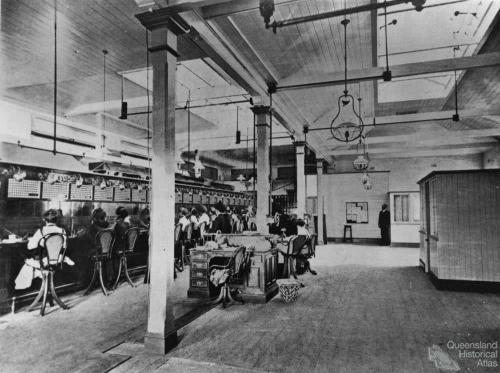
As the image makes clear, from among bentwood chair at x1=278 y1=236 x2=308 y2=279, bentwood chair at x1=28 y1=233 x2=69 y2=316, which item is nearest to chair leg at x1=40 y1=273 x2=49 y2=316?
bentwood chair at x1=28 y1=233 x2=69 y2=316

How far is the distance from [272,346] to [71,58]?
573 centimetres

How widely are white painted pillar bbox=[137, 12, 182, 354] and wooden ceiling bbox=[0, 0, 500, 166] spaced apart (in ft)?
1.33

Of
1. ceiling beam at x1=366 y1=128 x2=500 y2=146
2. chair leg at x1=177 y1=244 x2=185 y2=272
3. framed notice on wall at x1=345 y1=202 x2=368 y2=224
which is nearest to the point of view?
chair leg at x1=177 y1=244 x2=185 y2=272

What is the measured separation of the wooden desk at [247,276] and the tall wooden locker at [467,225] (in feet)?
11.2

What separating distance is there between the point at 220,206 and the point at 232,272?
6.55 metres

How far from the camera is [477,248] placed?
6660mm

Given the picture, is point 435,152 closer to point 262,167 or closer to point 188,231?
point 262,167

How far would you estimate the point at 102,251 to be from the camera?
6605 millimetres

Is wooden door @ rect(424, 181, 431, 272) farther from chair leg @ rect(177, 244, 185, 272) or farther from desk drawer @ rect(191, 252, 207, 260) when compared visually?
chair leg @ rect(177, 244, 185, 272)

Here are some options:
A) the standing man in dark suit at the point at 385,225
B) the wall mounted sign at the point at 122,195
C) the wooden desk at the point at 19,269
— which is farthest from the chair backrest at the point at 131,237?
the standing man in dark suit at the point at 385,225

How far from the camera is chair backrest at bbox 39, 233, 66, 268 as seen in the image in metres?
5.38

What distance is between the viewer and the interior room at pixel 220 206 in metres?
4.01

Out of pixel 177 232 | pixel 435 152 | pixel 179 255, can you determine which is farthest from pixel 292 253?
pixel 435 152

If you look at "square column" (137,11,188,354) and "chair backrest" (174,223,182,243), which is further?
"chair backrest" (174,223,182,243)
